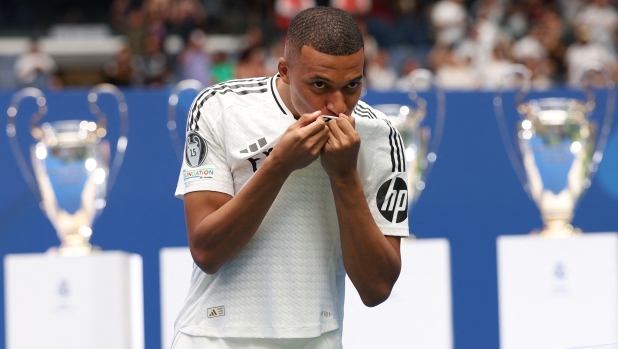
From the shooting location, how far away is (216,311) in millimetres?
1583

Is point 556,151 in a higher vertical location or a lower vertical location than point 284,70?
higher

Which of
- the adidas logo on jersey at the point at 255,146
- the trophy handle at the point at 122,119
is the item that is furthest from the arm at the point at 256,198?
the trophy handle at the point at 122,119

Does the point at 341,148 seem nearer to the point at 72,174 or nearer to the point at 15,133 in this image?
the point at 72,174

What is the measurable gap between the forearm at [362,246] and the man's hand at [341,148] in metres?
0.02

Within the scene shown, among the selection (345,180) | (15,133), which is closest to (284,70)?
(345,180)

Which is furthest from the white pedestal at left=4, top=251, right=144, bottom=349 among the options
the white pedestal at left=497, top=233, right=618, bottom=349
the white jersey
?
the white jersey

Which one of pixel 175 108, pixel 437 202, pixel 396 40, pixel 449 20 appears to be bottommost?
pixel 437 202

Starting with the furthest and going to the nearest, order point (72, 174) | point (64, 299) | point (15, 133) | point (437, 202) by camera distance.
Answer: point (437, 202) → point (15, 133) → point (72, 174) → point (64, 299)

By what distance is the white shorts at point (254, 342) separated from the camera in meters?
1.56

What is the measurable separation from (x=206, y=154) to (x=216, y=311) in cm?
28

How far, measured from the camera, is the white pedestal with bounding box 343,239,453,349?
10.2ft

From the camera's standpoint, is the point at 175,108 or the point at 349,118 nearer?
the point at 349,118

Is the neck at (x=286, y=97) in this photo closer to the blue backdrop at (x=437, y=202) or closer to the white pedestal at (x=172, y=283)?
the white pedestal at (x=172, y=283)

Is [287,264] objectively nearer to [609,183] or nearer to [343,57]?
[343,57]
